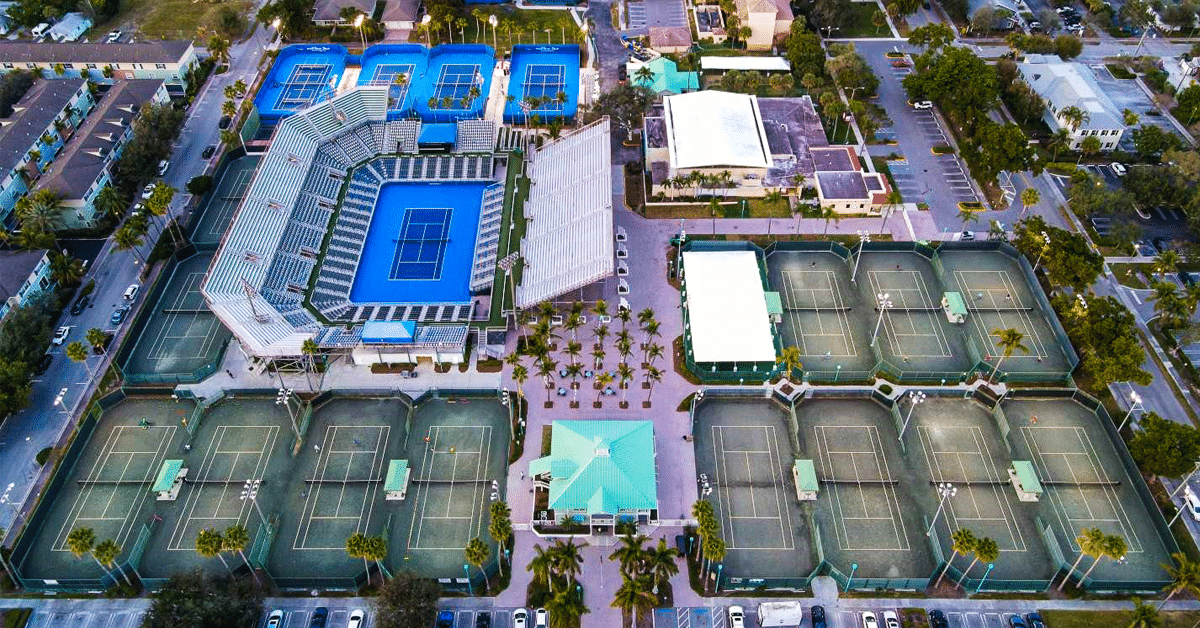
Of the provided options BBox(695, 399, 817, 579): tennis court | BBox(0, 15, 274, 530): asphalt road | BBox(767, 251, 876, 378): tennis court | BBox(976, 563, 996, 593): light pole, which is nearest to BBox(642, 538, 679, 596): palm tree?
BBox(695, 399, 817, 579): tennis court

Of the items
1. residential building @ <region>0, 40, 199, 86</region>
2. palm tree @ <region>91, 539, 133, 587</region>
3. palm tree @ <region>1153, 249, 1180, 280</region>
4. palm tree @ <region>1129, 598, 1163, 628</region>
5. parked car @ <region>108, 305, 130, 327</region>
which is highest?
residential building @ <region>0, 40, 199, 86</region>

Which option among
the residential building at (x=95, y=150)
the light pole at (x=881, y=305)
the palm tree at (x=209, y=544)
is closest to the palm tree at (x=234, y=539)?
the palm tree at (x=209, y=544)

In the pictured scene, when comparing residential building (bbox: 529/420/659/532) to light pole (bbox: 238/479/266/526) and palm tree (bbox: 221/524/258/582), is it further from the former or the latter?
palm tree (bbox: 221/524/258/582)

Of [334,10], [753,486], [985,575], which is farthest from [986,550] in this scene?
[334,10]

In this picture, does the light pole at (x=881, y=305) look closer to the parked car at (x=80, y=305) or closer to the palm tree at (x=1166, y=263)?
the palm tree at (x=1166, y=263)

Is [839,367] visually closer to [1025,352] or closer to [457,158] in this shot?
[1025,352]

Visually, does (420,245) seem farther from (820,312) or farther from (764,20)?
(764,20)
